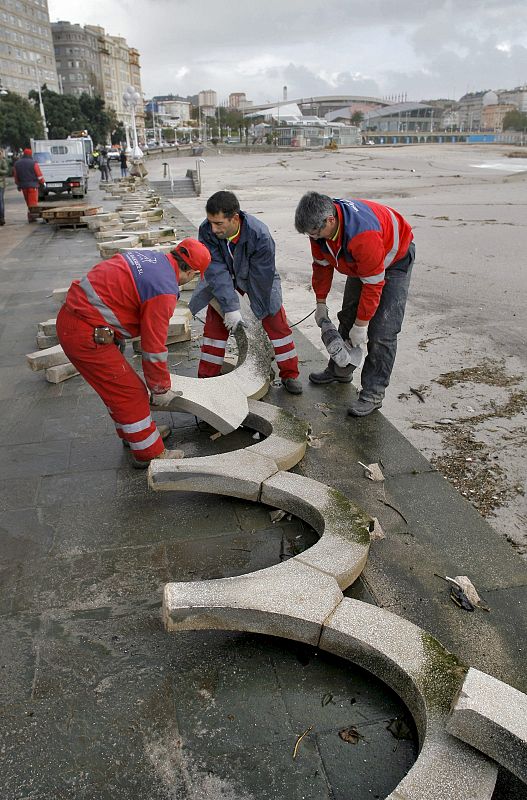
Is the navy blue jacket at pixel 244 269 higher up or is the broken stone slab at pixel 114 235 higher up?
the navy blue jacket at pixel 244 269

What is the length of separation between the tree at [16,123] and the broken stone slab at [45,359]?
3710cm

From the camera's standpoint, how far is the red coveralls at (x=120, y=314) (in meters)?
3.35

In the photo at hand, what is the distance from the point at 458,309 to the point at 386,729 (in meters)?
6.14

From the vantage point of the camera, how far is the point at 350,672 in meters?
2.36

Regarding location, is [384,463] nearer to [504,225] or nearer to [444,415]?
[444,415]

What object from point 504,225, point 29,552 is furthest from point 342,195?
point 29,552

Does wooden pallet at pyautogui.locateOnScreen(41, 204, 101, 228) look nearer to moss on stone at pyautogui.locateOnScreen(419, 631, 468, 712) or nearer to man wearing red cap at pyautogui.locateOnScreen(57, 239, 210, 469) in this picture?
man wearing red cap at pyautogui.locateOnScreen(57, 239, 210, 469)

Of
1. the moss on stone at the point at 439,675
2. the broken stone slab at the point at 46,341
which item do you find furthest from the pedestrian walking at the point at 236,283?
the moss on stone at the point at 439,675

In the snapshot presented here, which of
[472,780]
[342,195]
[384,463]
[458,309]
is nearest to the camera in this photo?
[472,780]

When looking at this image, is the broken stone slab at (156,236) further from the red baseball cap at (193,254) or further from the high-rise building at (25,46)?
the high-rise building at (25,46)

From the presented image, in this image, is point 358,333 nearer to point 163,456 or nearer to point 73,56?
point 163,456

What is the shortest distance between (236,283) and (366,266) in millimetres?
1182

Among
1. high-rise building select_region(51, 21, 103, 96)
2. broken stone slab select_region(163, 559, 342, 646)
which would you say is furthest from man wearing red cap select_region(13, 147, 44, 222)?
high-rise building select_region(51, 21, 103, 96)

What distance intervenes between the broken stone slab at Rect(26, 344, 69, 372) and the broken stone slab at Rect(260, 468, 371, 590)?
9.79ft
